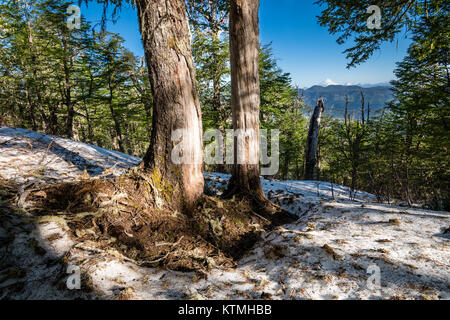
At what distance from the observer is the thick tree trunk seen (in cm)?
269

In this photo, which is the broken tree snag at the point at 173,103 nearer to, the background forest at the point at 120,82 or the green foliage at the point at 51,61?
the background forest at the point at 120,82

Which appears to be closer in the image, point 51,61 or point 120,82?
point 51,61

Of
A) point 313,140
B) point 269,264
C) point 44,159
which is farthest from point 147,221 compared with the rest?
point 313,140

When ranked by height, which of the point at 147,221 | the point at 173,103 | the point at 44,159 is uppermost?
the point at 173,103

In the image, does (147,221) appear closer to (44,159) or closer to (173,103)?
(173,103)

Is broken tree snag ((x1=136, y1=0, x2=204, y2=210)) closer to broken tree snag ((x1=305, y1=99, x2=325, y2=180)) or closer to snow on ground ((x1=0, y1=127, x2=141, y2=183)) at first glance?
snow on ground ((x1=0, y1=127, x2=141, y2=183))

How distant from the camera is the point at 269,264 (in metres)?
1.68

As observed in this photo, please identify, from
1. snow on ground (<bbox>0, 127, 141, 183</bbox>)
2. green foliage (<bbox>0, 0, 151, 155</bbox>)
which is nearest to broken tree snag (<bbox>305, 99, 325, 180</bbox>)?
snow on ground (<bbox>0, 127, 141, 183</bbox>)

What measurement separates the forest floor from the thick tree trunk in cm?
110

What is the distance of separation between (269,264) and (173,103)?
2127 millimetres

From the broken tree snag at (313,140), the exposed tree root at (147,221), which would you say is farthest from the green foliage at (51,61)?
the broken tree snag at (313,140)

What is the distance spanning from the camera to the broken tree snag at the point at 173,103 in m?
2.17
